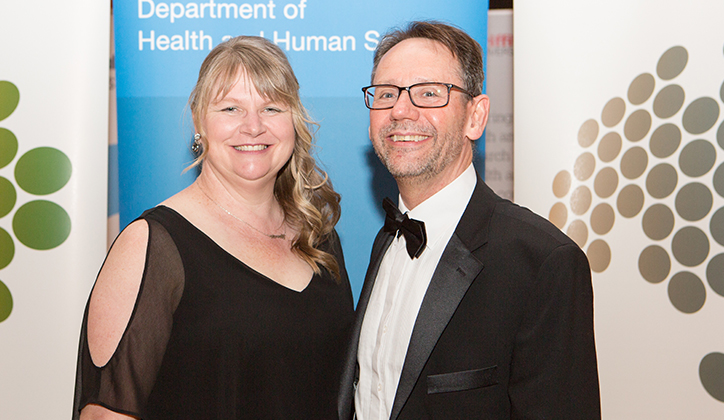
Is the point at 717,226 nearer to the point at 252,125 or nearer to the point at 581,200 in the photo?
the point at 581,200

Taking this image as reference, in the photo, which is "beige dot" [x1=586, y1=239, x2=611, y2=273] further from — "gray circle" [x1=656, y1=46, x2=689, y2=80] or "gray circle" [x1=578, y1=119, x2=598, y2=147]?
"gray circle" [x1=656, y1=46, x2=689, y2=80]

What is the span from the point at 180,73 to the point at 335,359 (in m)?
1.64

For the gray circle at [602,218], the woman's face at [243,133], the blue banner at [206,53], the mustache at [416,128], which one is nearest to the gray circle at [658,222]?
the gray circle at [602,218]

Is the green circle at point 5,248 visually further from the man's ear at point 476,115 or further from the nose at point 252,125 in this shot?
the man's ear at point 476,115

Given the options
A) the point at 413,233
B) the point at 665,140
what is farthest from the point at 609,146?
the point at 413,233

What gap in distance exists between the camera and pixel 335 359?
6.90ft

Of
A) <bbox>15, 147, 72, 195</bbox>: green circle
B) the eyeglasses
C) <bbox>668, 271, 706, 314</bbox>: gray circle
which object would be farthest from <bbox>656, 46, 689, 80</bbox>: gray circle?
<bbox>15, 147, 72, 195</bbox>: green circle

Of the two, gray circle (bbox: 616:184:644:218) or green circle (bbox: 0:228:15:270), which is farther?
green circle (bbox: 0:228:15:270)

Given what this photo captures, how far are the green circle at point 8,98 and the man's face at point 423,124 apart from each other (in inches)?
75.6

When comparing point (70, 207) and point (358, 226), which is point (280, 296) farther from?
point (70, 207)

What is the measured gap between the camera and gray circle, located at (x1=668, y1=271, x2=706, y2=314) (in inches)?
92.9

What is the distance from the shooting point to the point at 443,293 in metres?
1.64

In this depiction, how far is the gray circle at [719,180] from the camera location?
2.32 m

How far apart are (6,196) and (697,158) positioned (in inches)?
128
